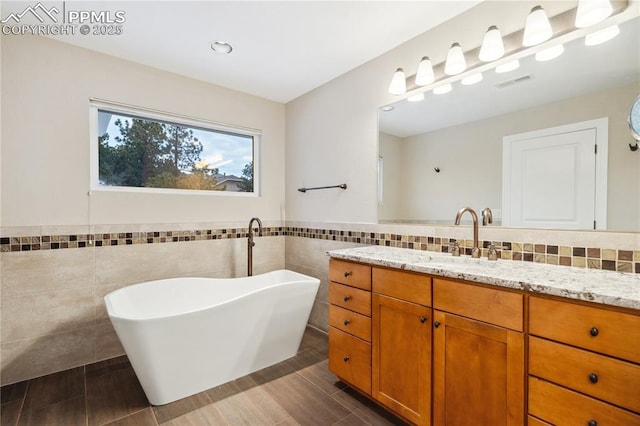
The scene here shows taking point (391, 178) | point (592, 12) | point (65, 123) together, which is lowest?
point (391, 178)

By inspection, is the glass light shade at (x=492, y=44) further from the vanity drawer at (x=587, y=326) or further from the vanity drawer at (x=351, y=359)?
the vanity drawer at (x=351, y=359)

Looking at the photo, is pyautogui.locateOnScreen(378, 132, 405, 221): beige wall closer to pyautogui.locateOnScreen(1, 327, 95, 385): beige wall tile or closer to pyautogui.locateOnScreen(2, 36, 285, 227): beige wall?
pyautogui.locateOnScreen(2, 36, 285, 227): beige wall

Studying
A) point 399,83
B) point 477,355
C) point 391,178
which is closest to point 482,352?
point 477,355

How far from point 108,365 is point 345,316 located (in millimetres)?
1928

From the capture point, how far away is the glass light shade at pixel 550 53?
150 cm

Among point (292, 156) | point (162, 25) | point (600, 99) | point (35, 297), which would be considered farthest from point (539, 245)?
point (35, 297)

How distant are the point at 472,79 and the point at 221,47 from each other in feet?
5.97

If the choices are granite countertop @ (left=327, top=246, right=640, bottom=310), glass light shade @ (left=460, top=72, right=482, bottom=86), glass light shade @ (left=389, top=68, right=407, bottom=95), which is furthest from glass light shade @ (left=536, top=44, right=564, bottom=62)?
granite countertop @ (left=327, top=246, right=640, bottom=310)

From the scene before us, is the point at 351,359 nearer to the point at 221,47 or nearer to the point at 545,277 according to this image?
the point at 545,277

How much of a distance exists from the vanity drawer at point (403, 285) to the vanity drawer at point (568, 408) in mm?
503

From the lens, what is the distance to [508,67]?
168 centimetres

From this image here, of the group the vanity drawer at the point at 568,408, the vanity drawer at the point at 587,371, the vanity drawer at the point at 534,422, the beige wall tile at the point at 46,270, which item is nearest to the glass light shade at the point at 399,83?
the vanity drawer at the point at 587,371

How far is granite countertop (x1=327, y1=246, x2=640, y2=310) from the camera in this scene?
3.19ft

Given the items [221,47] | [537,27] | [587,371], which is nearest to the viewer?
[587,371]
